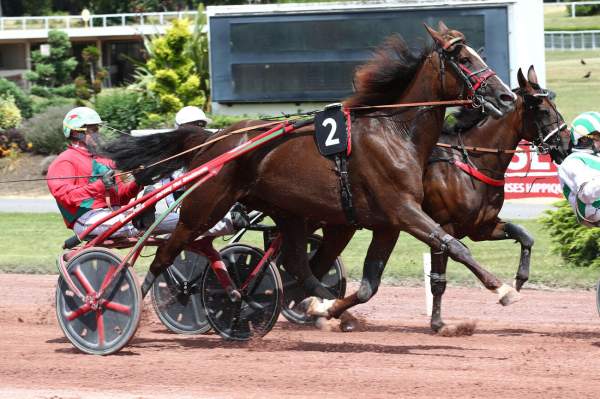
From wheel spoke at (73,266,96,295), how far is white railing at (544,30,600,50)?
3496 cm

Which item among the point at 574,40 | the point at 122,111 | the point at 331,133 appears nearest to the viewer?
the point at 331,133

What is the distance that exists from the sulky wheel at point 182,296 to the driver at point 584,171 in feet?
8.82

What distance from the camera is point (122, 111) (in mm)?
22547

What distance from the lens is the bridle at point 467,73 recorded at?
6.87m

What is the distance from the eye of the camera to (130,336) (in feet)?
23.2

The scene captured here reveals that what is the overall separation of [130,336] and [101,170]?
134 cm

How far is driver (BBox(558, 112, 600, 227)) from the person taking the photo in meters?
7.03

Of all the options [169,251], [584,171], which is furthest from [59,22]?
[584,171]

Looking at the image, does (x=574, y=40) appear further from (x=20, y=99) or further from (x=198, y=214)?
(x=198, y=214)

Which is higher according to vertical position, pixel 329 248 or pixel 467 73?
pixel 467 73

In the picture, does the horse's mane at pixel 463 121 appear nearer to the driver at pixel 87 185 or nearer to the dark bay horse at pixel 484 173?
the dark bay horse at pixel 484 173

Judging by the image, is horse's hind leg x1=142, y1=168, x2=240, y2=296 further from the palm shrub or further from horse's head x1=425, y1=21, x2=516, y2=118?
the palm shrub

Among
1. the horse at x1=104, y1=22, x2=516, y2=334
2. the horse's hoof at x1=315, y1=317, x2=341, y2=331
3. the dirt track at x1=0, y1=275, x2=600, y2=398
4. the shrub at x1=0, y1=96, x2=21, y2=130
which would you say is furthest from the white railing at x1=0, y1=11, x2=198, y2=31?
the horse at x1=104, y1=22, x2=516, y2=334

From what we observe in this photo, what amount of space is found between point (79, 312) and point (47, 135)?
1597 cm
